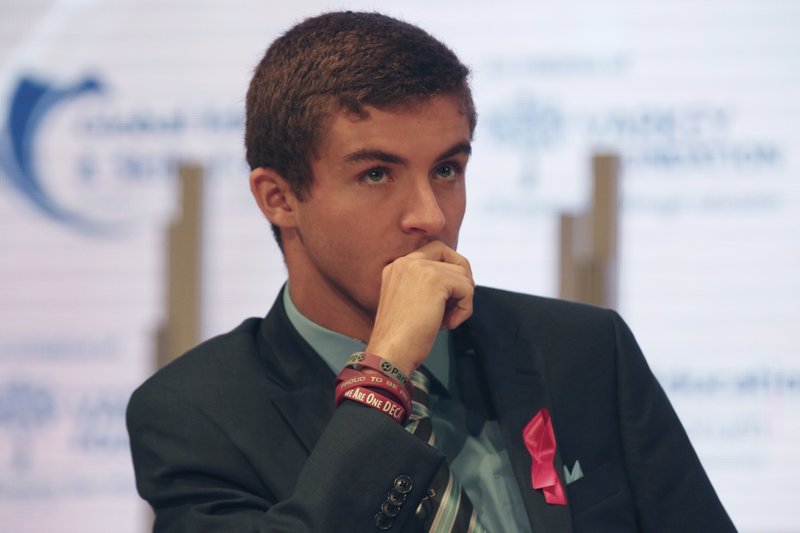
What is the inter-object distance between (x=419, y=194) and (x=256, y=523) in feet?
1.80

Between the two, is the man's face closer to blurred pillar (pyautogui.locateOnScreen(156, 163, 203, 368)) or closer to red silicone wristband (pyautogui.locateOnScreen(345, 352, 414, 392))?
red silicone wristband (pyautogui.locateOnScreen(345, 352, 414, 392))

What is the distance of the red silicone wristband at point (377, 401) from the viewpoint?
5.43 feet

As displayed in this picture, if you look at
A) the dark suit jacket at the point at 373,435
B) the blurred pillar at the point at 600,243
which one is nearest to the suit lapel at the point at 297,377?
the dark suit jacket at the point at 373,435


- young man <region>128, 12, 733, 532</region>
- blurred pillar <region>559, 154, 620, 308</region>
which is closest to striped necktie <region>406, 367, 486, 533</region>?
young man <region>128, 12, 733, 532</region>

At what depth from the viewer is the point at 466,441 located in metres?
1.86

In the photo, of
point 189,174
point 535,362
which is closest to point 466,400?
point 535,362

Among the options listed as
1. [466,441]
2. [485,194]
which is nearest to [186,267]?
[485,194]

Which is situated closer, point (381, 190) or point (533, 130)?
point (381, 190)

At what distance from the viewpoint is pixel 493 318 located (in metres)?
2.01

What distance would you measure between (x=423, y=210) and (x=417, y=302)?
0.46 ft

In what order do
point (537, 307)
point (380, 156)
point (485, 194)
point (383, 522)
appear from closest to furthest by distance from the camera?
point (383, 522) < point (380, 156) < point (537, 307) < point (485, 194)

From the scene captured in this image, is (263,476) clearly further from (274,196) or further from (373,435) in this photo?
(274,196)

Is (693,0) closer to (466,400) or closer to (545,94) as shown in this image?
(545,94)

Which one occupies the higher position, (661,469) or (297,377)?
(297,377)
